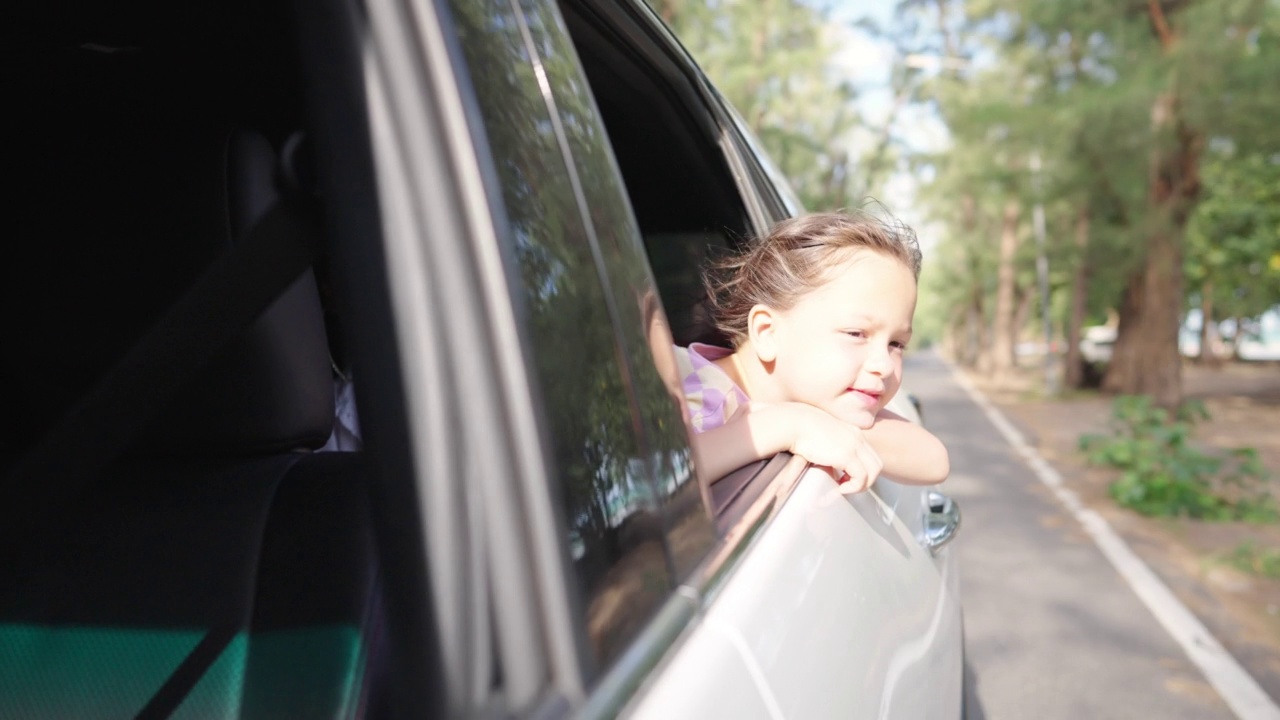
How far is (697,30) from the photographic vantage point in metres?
11.3

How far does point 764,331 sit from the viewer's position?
77.8 inches

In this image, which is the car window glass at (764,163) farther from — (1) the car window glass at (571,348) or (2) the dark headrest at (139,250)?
(1) the car window glass at (571,348)

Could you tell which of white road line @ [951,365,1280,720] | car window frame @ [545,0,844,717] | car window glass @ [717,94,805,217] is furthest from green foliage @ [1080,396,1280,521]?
car window frame @ [545,0,844,717]

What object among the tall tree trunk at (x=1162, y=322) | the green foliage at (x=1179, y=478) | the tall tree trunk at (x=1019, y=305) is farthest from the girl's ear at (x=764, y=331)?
the tall tree trunk at (x=1019, y=305)

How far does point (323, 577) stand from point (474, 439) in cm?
58

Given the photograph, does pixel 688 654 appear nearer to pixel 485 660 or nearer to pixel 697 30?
pixel 485 660

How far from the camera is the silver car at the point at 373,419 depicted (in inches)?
28.2

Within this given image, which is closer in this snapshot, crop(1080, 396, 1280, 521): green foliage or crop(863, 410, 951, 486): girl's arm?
crop(863, 410, 951, 486): girl's arm

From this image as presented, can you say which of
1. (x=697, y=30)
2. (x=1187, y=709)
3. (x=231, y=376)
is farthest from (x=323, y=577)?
(x=697, y=30)

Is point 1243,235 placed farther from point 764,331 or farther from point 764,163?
point 764,331

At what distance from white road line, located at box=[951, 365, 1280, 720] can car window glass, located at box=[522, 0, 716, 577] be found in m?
3.84

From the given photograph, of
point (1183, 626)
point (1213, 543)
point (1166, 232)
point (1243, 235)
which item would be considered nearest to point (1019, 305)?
point (1243, 235)

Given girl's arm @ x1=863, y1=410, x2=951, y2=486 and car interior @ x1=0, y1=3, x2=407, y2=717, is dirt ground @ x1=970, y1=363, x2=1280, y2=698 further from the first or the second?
car interior @ x1=0, y1=3, x2=407, y2=717

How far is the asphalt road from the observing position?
167 inches
